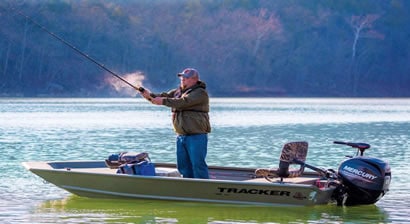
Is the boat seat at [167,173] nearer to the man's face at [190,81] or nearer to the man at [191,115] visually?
the man at [191,115]

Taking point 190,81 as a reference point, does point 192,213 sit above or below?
below

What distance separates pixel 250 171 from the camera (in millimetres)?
13844

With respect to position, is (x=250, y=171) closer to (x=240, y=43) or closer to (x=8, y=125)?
(x=8, y=125)

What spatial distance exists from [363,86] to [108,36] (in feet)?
72.4

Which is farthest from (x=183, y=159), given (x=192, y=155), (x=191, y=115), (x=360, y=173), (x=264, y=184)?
(x=360, y=173)

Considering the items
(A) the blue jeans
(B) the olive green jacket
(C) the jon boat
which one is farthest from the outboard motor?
(B) the olive green jacket

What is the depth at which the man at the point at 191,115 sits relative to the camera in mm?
12336

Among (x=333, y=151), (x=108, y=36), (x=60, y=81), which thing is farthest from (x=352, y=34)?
(x=333, y=151)

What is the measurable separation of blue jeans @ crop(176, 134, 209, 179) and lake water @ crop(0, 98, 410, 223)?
1.23ft

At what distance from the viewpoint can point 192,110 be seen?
41.0ft

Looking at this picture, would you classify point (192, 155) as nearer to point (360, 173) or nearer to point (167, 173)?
point (167, 173)

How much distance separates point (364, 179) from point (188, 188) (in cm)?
195

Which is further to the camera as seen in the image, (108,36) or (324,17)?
(324,17)

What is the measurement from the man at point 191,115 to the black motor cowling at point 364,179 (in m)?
1.60
